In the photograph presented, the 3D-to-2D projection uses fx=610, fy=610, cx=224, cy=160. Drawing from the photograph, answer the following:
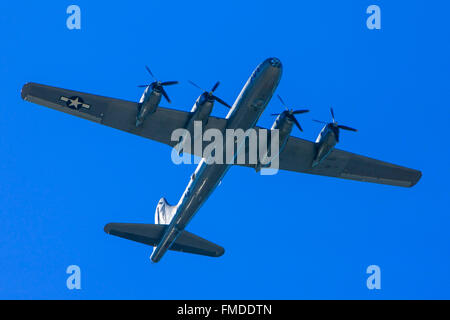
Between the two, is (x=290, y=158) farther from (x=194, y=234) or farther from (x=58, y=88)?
(x=58, y=88)

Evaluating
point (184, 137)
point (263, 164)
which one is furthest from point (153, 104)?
point (263, 164)

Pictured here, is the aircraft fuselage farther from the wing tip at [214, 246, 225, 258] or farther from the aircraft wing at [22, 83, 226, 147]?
the wing tip at [214, 246, 225, 258]

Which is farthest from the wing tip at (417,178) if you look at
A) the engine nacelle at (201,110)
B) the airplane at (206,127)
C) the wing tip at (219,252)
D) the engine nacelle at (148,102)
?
the engine nacelle at (148,102)

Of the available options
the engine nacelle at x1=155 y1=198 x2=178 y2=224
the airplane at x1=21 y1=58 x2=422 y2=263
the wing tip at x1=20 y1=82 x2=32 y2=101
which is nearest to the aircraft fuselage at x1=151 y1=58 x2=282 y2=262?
the airplane at x1=21 y1=58 x2=422 y2=263

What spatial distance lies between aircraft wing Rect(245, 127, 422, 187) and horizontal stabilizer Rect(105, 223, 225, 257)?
294 inches

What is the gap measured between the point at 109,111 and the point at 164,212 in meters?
11.1

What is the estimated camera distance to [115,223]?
1556 inches

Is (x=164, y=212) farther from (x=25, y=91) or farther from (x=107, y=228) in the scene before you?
(x=25, y=91)

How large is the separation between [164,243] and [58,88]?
12.2 m

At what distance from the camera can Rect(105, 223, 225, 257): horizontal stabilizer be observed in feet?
130

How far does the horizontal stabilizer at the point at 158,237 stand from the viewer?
1560 inches

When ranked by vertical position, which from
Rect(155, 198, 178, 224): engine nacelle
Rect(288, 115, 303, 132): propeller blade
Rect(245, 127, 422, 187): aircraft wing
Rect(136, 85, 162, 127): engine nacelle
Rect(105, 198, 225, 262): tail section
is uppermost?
Rect(136, 85, 162, 127): engine nacelle

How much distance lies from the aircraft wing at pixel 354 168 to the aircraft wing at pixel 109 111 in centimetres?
740

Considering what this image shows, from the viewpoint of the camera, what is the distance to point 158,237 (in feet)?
133
